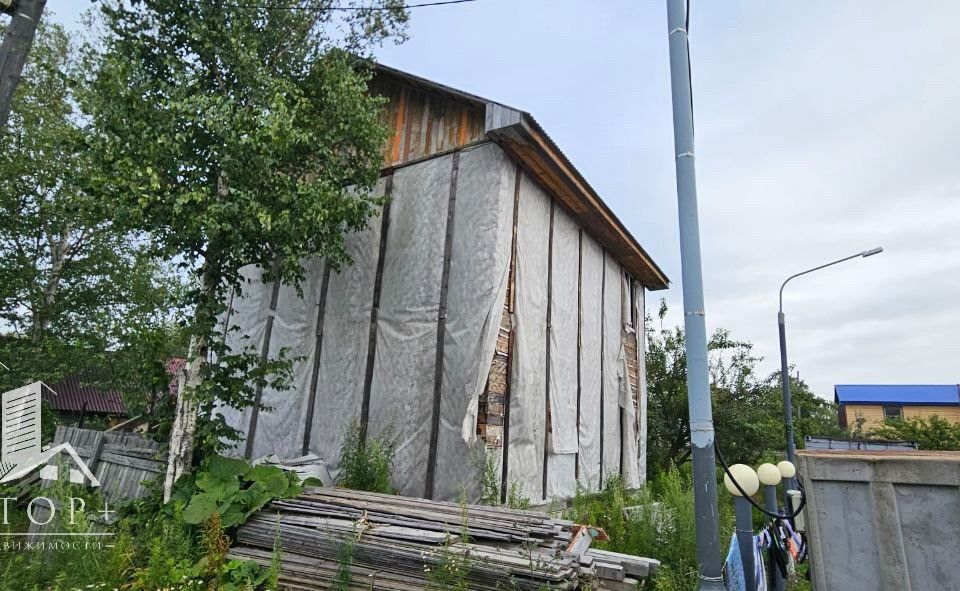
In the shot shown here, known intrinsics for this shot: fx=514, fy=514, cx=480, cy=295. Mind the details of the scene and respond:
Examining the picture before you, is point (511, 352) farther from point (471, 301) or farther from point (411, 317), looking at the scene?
point (411, 317)

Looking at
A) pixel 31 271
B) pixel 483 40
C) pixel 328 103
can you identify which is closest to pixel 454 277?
pixel 328 103

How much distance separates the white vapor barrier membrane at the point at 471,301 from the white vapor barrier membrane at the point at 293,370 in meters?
2.65

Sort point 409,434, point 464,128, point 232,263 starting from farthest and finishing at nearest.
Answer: point 464,128 < point 409,434 < point 232,263

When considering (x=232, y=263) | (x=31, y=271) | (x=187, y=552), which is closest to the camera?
(x=187, y=552)

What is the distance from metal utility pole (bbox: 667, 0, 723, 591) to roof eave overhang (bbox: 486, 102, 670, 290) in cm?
316

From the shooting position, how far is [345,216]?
6.98 meters

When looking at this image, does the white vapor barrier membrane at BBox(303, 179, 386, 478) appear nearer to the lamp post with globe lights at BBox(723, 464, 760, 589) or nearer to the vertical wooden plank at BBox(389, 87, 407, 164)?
the vertical wooden plank at BBox(389, 87, 407, 164)

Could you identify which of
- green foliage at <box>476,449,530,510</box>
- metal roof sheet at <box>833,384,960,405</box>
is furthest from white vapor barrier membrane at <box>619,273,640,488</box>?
metal roof sheet at <box>833,384,960,405</box>

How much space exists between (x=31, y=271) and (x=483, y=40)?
42.3 ft

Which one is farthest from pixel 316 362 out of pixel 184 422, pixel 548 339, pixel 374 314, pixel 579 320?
pixel 579 320

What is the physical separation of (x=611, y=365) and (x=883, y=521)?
8.93 meters

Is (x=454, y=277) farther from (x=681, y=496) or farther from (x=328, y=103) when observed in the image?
(x=681, y=496)

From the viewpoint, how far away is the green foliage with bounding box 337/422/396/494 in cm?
703

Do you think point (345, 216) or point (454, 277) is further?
point (454, 277)
